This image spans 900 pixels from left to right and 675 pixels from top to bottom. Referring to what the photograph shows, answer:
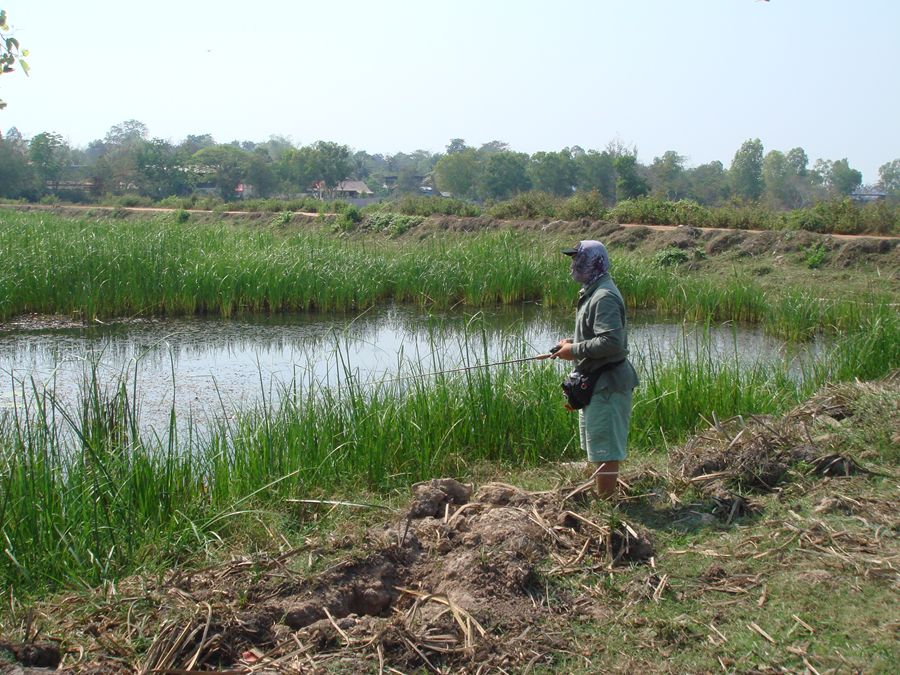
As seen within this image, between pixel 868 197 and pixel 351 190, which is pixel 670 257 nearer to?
pixel 868 197

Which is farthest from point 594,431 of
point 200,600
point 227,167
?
point 227,167

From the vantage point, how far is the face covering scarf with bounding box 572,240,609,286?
4441 mm

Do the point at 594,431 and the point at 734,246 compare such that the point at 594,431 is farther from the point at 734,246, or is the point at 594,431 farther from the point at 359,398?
the point at 734,246

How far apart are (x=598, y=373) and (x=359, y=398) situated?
6.96ft

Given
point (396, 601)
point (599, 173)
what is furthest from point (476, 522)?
point (599, 173)

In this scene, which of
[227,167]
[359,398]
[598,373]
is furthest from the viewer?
[227,167]

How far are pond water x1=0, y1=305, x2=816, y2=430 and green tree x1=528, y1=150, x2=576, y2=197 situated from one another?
37987 millimetres

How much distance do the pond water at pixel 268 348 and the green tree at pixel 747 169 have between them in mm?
41086

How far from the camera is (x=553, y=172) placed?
52.2 meters

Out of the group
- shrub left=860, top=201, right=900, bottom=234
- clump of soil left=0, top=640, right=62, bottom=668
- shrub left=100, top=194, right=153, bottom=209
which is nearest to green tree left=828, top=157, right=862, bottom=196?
shrub left=860, top=201, right=900, bottom=234

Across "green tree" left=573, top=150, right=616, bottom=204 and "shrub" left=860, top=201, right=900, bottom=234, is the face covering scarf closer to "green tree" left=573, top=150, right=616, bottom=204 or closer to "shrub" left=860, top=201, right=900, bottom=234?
"shrub" left=860, top=201, right=900, bottom=234

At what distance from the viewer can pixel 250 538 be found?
13.7ft

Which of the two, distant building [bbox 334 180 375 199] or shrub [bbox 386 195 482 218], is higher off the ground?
distant building [bbox 334 180 375 199]

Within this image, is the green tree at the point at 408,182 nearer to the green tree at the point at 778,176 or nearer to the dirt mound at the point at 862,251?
the green tree at the point at 778,176
